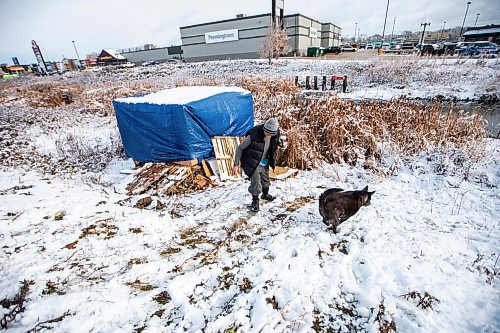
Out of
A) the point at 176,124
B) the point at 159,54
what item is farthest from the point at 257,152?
the point at 159,54

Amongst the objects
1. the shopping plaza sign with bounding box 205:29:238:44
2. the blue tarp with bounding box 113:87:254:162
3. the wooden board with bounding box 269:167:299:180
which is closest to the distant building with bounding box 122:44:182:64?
the shopping plaza sign with bounding box 205:29:238:44

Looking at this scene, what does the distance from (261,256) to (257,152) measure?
153 centimetres

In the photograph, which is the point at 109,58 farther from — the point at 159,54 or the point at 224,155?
the point at 224,155

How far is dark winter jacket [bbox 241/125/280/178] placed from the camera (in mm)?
3654

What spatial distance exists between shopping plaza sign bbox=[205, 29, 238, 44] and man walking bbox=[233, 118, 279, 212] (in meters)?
44.4

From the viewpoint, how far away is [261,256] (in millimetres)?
2934

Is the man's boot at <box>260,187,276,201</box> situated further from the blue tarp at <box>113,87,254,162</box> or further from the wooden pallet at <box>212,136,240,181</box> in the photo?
the blue tarp at <box>113,87,254,162</box>

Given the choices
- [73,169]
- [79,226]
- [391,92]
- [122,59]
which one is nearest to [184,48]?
[122,59]

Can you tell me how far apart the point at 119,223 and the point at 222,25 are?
47258 millimetres

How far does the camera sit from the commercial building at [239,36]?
40.3 meters

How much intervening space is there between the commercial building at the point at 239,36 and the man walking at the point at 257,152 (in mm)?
38186

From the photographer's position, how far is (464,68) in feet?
49.6

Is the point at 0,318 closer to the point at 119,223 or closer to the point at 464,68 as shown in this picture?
the point at 119,223

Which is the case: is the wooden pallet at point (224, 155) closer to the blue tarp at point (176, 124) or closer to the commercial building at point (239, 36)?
the blue tarp at point (176, 124)
